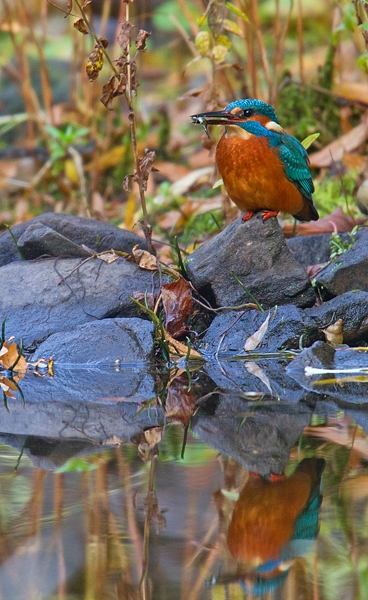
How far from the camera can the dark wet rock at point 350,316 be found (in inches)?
157

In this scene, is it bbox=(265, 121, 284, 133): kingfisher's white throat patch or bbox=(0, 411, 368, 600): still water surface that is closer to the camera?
bbox=(0, 411, 368, 600): still water surface

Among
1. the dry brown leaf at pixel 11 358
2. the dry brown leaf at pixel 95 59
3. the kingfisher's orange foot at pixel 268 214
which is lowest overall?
the dry brown leaf at pixel 11 358

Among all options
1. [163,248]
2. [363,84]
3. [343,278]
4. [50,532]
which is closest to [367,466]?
[50,532]

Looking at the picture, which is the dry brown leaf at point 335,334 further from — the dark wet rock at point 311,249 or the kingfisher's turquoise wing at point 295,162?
the dark wet rock at point 311,249

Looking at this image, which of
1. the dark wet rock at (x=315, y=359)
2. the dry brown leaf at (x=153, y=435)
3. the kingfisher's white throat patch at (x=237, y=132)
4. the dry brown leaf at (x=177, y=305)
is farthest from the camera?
the dry brown leaf at (x=177, y=305)

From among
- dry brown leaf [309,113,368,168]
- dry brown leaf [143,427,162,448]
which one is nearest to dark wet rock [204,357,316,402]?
dry brown leaf [143,427,162,448]

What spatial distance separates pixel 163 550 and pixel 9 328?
271 cm

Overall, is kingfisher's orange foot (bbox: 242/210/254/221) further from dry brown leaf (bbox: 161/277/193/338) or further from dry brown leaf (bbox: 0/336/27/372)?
dry brown leaf (bbox: 0/336/27/372)

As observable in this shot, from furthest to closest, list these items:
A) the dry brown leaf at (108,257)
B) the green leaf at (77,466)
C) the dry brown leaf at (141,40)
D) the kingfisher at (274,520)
A: the dry brown leaf at (108,257)
the dry brown leaf at (141,40)
the green leaf at (77,466)
the kingfisher at (274,520)

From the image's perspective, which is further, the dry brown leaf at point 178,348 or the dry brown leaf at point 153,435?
the dry brown leaf at point 178,348

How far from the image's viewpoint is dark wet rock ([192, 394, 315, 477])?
248 cm

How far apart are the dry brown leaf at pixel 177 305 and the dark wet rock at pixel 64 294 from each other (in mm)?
175

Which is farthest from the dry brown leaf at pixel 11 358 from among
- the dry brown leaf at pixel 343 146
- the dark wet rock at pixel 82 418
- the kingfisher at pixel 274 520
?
the dry brown leaf at pixel 343 146

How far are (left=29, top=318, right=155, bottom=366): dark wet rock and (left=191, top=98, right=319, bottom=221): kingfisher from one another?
828 millimetres
